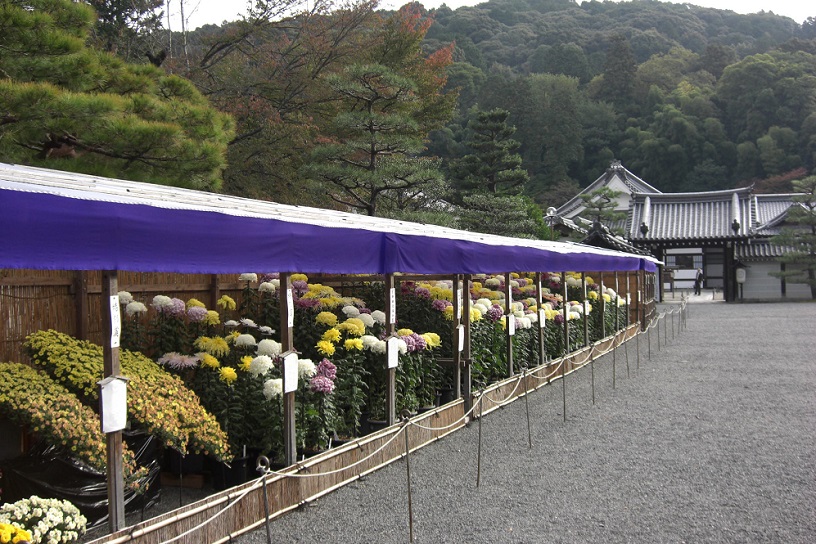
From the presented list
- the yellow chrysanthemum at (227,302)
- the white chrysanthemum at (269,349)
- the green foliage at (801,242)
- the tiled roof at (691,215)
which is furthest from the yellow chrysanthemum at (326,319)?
the tiled roof at (691,215)

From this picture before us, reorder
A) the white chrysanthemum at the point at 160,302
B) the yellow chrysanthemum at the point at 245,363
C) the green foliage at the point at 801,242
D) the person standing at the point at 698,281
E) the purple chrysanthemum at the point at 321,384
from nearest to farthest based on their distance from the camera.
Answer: the purple chrysanthemum at the point at 321,384, the yellow chrysanthemum at the point at 245,363, the white chrysanthemum at the point at 160,302, the green foliage at the point at 801,242, the person standing at the point at 698,281

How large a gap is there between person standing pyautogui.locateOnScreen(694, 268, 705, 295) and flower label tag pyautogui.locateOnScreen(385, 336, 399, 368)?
35.8 meters

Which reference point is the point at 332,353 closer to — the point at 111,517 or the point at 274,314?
the point at 274,314

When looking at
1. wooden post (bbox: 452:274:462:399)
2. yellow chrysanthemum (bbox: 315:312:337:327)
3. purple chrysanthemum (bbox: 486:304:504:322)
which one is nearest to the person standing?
purple chrysanthemum (bbox: 486:304:504:322)

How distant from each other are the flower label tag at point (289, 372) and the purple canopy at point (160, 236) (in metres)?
0.64

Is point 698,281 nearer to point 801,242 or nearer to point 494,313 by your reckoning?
point 801,242

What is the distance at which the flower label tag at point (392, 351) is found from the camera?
22.4ft

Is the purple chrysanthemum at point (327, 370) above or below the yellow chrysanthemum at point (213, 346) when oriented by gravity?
below

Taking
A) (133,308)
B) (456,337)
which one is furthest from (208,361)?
(456,337)

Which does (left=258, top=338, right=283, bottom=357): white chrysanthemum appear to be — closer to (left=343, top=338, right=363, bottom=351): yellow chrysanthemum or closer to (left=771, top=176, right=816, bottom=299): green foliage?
(left=343, top=338, right=363, bottom=351): yellow chrysanthemum

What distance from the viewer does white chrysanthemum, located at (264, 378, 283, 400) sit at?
227 inches

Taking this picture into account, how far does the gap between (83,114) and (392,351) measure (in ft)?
14.2

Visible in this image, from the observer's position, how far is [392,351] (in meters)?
6.86

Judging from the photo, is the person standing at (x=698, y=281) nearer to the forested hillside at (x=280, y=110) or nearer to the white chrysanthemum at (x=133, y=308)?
the forested hillside at (x=280, y=110)
